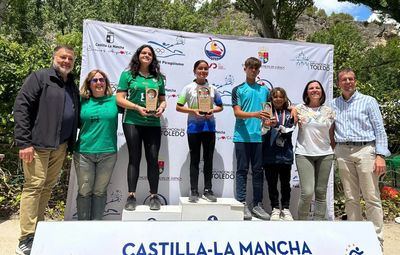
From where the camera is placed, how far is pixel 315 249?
2656mm

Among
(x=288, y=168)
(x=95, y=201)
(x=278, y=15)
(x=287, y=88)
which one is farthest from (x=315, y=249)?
(x=278, y=15)

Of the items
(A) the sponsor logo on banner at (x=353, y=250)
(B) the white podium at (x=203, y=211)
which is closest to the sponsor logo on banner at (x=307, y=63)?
(B) the white podium at (x=203, y=211)

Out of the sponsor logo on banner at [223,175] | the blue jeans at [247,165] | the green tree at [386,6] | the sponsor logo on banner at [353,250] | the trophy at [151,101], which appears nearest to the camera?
the sponsor logo on banner at [353,250]

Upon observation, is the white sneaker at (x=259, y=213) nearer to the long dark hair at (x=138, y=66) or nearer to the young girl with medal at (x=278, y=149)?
the young girl with medal at (x=278, y=149)

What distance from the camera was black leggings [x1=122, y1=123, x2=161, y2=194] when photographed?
405cm

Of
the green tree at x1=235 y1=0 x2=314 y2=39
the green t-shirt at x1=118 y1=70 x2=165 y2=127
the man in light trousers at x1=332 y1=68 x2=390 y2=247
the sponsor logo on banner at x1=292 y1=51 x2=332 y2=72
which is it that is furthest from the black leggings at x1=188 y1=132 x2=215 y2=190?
the green tree at x1=235 y1=0 x2=314 y2=39

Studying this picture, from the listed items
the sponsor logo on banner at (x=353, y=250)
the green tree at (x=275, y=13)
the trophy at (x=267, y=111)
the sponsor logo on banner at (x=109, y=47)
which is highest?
the green tree at (x=275, y=13)

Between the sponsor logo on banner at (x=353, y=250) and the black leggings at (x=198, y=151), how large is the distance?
2013 millimetres

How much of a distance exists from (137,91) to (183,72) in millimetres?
1065

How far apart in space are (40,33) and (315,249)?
72.5 feet

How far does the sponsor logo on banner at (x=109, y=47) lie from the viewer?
4.68m

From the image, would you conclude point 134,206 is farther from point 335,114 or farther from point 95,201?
point 335,114

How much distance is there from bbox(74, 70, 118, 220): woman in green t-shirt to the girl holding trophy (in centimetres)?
88

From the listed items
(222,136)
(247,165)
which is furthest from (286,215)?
(222,136)
